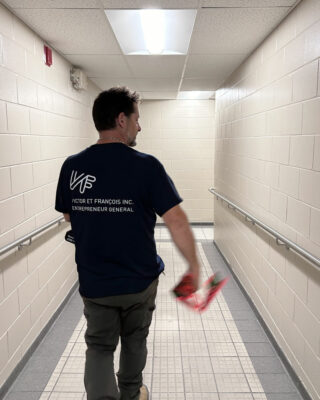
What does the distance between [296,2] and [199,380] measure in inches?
92.8

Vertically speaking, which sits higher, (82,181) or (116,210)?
(82,181)

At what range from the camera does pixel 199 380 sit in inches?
91.0

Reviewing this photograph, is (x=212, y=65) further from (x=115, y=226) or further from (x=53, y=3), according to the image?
(x=115, y=226)

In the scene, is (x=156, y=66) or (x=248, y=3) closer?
(x=248, y=3)

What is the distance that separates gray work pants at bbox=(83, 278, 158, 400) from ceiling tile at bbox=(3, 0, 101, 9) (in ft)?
5.43

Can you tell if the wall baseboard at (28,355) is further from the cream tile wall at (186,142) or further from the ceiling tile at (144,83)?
the cream tile wall at (186,142)

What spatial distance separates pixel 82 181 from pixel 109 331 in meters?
0.68

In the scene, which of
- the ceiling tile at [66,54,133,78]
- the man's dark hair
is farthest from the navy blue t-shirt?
the ceiling tile at [66,54,133,78]

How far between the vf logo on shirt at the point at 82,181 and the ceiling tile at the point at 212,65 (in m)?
2.40

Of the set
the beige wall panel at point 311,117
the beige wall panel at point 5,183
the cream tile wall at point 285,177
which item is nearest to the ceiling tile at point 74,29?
the beige wall panel at point 5,183

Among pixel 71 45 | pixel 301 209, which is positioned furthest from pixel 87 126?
pixel 301 209

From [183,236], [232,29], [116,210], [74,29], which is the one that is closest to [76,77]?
[74,29]

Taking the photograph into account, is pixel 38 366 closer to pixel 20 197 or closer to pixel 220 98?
pixel 20 197

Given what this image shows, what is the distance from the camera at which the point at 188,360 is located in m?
2.54
